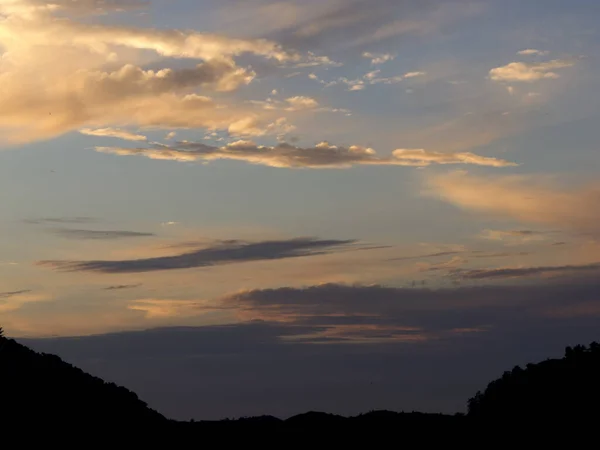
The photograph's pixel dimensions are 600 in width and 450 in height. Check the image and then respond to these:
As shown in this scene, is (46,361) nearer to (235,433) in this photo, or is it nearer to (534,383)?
(235,433)

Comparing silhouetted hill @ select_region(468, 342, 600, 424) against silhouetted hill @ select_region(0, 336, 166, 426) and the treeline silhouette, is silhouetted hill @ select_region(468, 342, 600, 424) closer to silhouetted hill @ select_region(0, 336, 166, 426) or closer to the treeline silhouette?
the treeline silhouette

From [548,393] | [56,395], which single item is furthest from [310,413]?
[56,395]

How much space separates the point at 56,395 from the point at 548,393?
48.4m

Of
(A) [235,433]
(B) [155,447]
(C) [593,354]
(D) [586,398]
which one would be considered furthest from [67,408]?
(C) [593,354]

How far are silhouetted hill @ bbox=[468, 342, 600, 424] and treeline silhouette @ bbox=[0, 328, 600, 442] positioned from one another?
10 cm

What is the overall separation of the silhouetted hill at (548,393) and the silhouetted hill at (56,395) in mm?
35812

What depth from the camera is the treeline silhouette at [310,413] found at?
8256 cm

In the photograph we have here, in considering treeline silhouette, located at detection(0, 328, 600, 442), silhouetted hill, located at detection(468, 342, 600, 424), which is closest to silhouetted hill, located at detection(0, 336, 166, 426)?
treeline silhouette, located at detection(0, 328, 600, 442)

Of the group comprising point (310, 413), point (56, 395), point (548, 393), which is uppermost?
point (56, 395)

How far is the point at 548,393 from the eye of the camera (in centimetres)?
9375

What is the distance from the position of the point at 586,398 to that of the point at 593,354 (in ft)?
38.1

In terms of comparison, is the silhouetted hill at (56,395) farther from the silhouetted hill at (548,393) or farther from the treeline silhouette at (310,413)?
the silhouetted hill at (548,393)

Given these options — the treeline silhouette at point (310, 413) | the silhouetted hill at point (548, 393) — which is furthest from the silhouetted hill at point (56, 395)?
the silhouetted hill at point (548, 393)

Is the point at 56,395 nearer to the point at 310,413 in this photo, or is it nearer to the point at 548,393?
the point at 310,413
